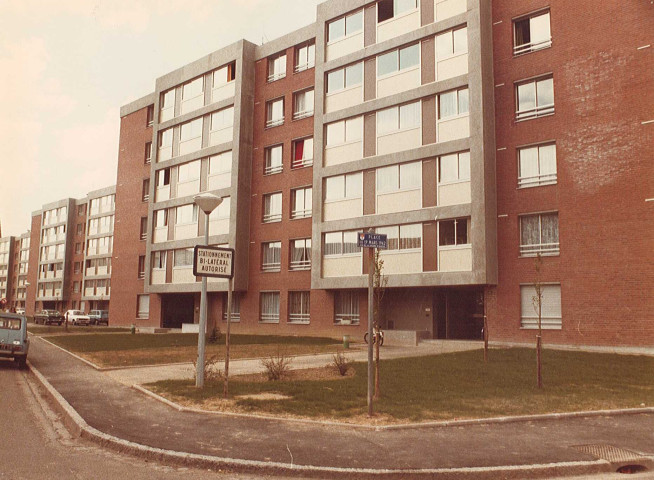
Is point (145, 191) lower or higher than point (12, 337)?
higher

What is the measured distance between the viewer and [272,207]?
36.5 m

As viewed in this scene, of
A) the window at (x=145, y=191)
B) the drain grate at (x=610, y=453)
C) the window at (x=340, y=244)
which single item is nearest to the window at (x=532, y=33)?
the window at (x=340, y=244)

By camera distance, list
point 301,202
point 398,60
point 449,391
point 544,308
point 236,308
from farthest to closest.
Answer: point 236,308 < point 301,202 < point 398,60 < point 544,308 < point 449,391

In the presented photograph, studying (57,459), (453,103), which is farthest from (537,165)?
(57,459)

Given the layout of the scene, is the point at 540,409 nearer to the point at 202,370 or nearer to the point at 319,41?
the point at 202,370

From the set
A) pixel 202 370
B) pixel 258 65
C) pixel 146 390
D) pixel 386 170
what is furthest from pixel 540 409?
pixel 258 65

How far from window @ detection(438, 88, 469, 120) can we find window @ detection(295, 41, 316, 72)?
1077cm

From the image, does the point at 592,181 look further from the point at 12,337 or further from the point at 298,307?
the point at 12,337

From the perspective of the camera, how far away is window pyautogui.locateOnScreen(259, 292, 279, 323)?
35.3 meters

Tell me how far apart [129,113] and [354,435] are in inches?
1852

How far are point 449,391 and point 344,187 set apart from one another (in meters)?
20.5

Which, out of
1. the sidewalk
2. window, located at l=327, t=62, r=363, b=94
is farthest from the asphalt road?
window, located at l=327, t=62, r=363, b=94

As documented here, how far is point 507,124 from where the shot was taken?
25938 mm

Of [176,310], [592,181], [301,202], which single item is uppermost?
[301,202]
